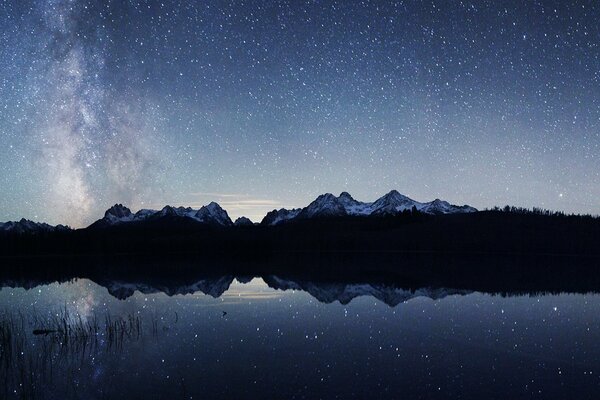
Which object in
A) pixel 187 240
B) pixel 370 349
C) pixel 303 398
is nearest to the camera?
pixel 303 398

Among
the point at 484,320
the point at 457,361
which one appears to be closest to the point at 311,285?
the point at 484,320

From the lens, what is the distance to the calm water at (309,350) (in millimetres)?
17812

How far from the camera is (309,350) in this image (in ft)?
78.1

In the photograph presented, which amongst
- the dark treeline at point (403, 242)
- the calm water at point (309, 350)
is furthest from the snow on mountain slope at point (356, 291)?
the dark treeline at point (403, 242)

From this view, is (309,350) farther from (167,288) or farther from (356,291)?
(167,288)

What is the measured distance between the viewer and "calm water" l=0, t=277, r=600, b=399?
17812 millimetres

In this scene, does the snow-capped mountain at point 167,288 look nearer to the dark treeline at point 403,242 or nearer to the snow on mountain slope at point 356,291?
the snow on mountain slope at point 356,291

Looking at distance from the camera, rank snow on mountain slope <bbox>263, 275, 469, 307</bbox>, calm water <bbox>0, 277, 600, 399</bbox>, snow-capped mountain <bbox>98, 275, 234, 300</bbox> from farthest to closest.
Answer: snow-capped mountain <bbox>98, 275, 234, 300</bbox>
snow on mountain slope <bbox>263, 275, 469, 307</bbox>
calm water <bbox>0, 277, 600, 399</bbox>

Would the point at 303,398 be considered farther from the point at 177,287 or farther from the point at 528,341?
the point at 177,287

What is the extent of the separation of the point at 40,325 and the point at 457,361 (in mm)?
→ 25638

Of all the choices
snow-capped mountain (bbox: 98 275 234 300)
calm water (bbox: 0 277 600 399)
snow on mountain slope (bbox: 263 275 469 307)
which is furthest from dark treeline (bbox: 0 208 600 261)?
calm water (bbox: 0 277 600 399)

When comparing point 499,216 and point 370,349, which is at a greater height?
point 499,216

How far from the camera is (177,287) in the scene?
53500mm

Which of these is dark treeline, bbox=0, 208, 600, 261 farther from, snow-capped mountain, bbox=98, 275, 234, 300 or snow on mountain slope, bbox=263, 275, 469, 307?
snow on mountain slope, bbox=263, 275, 469, 307
